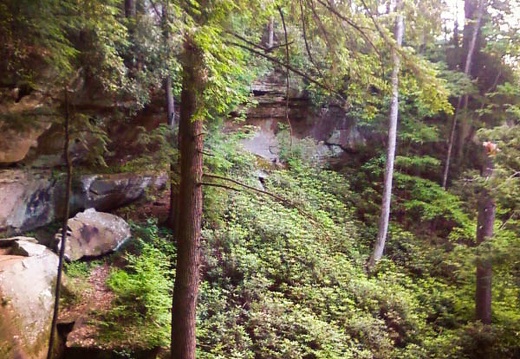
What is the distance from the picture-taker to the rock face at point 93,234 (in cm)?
797

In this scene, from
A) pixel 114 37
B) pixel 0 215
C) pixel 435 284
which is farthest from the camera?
pixel 435 284

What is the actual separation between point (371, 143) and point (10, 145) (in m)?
13.0

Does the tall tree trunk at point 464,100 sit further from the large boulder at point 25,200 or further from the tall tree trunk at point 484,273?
the large boulder at point 25,200

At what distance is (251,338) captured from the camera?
689 centimetres

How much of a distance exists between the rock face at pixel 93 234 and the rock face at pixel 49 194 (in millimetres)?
509

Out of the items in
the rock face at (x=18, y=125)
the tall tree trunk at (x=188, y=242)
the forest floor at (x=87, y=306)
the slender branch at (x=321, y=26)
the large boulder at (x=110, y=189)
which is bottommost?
the forest floor at (x=87, y=306)

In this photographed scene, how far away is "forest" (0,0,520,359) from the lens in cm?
484

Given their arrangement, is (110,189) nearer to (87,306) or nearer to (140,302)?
(87,306)

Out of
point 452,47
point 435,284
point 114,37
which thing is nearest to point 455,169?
point 452,47

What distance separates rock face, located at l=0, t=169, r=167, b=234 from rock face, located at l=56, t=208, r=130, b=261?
51 centimetres

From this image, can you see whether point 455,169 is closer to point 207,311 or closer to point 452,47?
point 452,47

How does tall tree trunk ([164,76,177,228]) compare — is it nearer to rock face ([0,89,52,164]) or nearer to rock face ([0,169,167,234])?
rock face ([0,169,167,234])

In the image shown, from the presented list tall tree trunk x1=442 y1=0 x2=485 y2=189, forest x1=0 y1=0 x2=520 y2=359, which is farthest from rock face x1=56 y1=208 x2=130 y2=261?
tall tree trunk x1=442 y1=0 x2=485 y2=189

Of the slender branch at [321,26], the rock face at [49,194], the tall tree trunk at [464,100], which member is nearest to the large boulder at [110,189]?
the rock face at [49,194]
